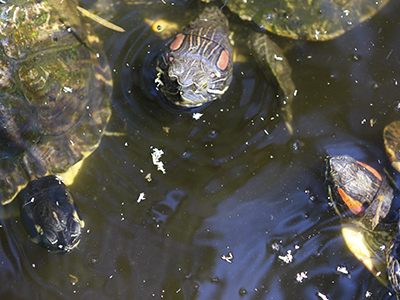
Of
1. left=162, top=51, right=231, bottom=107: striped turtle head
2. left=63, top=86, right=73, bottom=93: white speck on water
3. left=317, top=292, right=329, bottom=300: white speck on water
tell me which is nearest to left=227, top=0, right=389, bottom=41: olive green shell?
left=162, top=51, right=231, bottom=107: striped turtle head

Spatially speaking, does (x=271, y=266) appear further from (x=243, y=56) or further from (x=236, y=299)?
(x=243, y=56)

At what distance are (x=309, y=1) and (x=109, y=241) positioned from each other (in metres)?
3.47

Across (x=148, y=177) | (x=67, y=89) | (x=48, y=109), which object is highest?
(x=67, y=89)

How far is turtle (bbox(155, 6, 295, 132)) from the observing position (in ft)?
10.8

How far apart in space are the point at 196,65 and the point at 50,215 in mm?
2064

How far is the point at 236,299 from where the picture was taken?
3.41 metres

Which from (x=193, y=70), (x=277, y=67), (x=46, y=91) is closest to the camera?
(x=46, y=91)

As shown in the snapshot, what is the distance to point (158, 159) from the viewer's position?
3.60 m

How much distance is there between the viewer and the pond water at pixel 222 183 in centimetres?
341

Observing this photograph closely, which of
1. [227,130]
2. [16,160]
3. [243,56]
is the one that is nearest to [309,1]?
[243,56]

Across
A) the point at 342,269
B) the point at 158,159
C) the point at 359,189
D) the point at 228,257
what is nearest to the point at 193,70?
the point at 158,159

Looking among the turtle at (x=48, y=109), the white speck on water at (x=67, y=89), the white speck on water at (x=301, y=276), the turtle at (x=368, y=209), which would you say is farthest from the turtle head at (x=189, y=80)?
the white speck on water at (x=301, y=276)

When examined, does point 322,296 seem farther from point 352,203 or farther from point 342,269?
point 352,203

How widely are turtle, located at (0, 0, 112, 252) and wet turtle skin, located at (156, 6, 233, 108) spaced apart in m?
0.74
